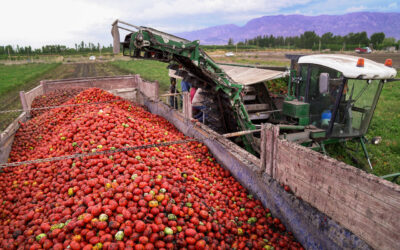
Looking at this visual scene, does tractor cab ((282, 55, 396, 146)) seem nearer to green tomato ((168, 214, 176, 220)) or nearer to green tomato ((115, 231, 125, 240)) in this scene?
green tomato ((168, 214, 176, 220))

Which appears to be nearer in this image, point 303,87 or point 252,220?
point 252,220

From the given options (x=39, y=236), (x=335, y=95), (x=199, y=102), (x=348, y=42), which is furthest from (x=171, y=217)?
(x=348, y=42)

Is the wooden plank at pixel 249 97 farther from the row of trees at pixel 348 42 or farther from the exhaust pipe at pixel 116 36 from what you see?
the row of trees at pixel 348 42

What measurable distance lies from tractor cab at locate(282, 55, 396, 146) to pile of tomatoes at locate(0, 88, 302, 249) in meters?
2.55

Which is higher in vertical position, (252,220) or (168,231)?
(168,231)

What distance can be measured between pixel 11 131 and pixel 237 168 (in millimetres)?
5115

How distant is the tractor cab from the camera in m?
4.92

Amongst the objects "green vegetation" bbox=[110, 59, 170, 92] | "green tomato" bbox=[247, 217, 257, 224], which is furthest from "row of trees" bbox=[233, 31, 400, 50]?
"green tomato" bbox=[247, 217, 257, 224]

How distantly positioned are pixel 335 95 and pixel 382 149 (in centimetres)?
366

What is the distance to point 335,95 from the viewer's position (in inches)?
206

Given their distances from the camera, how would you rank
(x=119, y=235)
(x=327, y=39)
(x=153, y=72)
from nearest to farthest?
(x=119, y=235) < (x=153, y=72) < (x=327, y=39)

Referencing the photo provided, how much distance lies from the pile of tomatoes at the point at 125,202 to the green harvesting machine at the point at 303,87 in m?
1.68

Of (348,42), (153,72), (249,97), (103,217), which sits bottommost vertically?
(103,217)

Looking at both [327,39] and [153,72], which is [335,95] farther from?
[327,39]
